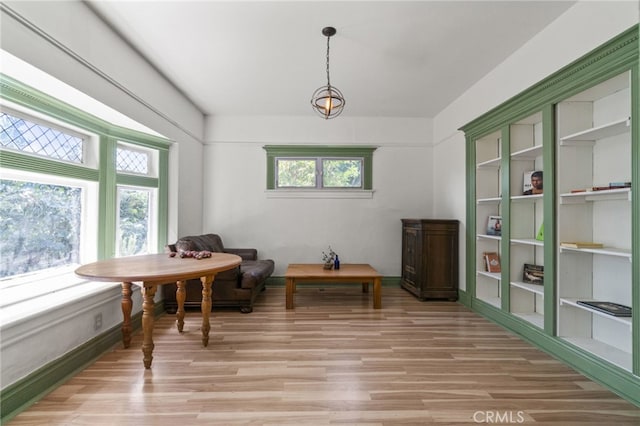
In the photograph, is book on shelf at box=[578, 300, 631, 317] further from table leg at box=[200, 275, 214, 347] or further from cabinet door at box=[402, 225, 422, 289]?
table leg at box=[200, 275, 214, 347]

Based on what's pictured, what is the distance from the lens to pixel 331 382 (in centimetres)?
202

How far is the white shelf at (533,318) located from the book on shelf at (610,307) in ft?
1.63

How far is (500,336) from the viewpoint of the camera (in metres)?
2.82

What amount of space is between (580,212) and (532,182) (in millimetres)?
546

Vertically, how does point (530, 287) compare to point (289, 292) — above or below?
above

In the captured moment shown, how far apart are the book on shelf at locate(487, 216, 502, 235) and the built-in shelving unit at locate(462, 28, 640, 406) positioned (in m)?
0.39

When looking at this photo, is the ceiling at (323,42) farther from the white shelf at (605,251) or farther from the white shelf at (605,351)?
the white shelf at (605,351)

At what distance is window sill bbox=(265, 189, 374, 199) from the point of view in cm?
477

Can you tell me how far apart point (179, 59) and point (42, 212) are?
6.58ft

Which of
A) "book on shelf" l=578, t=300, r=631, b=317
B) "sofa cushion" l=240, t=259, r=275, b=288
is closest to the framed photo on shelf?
"book on shelf" l=578, t=300, r=631, b=317

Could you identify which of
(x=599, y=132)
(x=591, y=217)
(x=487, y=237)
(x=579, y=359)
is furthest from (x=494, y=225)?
(x=579, y=359)

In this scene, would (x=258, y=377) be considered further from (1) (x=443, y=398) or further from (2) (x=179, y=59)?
(2) (x=179, y=59)

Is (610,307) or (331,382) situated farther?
(610,307)

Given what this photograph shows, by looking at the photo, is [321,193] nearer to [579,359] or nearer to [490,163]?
[490,163]
